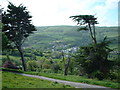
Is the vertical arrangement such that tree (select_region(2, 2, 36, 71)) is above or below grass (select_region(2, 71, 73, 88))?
above

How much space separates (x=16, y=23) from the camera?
3609 centimetres

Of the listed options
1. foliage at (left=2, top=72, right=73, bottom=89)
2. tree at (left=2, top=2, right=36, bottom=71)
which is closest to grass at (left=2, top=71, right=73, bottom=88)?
foliage at (left=2, top=72, right=73, bottom=89)

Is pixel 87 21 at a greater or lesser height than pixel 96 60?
greater

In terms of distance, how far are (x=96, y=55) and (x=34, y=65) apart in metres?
84.4

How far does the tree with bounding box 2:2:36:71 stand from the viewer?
35.4 meters

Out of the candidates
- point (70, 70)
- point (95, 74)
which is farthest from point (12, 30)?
point (70, 70)

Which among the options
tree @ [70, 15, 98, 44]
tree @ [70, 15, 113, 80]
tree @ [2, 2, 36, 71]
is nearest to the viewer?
tree @ [70, 15, 113, 80]

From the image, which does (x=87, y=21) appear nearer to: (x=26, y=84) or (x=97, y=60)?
(x=97, y=60)

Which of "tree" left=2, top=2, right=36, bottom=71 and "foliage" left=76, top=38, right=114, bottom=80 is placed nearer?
"foliage" left=76, top=38, right=114, bottom=80

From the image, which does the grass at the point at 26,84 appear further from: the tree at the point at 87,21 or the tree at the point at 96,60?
the tree at the point at 87,21

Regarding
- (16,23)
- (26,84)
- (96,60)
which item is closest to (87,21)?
(96,60)

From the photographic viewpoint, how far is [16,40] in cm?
3709

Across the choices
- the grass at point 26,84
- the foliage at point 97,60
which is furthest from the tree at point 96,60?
the grass at point 26,84

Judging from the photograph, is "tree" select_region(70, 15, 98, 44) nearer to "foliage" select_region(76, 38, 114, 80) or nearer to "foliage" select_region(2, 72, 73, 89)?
"foliage" select_region(76, 38, 114, 80)
